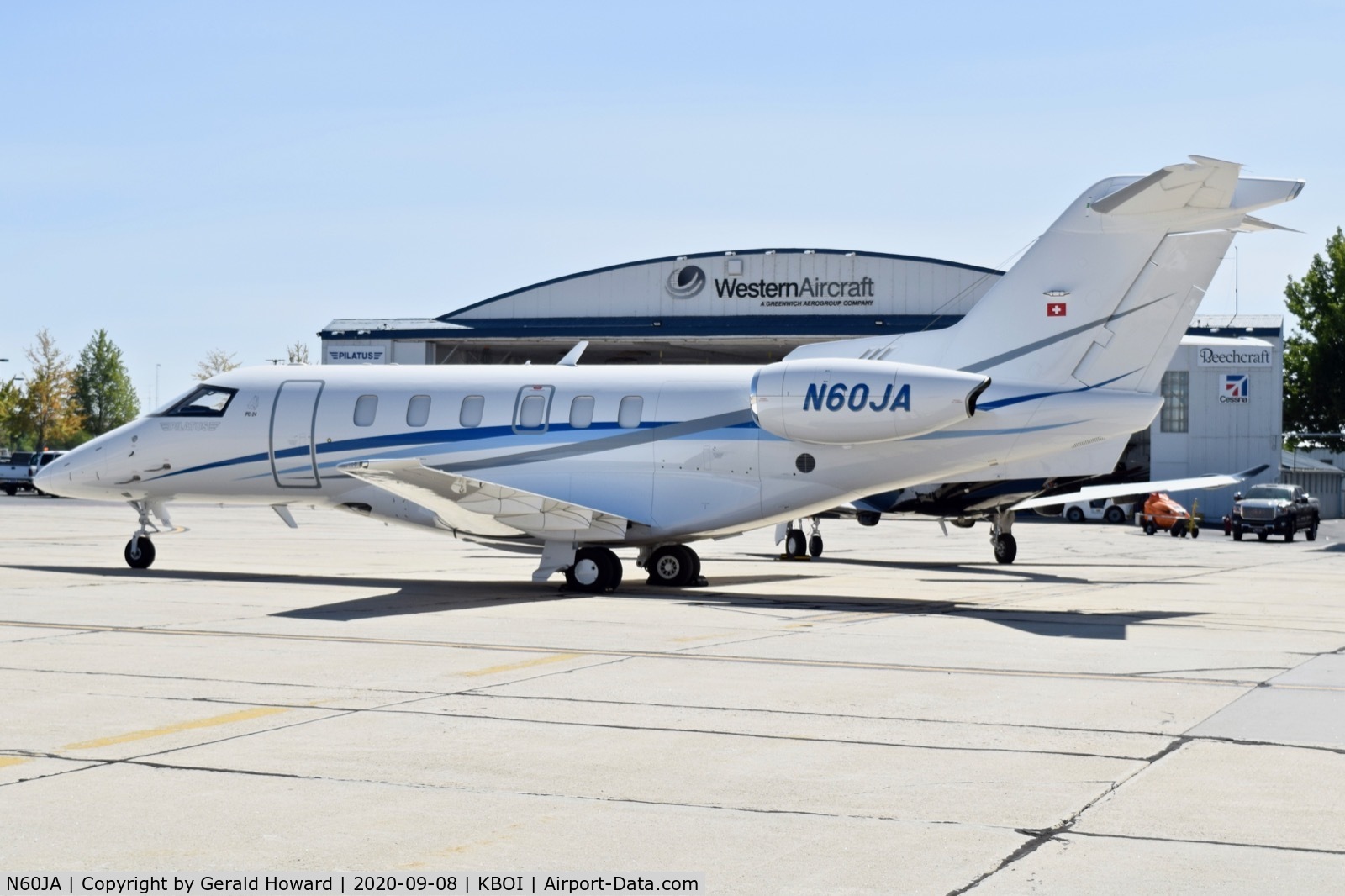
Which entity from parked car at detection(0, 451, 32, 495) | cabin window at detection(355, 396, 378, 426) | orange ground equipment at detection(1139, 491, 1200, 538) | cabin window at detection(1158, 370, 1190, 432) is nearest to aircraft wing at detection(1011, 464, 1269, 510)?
cabin window at detection(355, 396, 378, 426)

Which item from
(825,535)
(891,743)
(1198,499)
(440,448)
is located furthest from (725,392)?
(1198,499)

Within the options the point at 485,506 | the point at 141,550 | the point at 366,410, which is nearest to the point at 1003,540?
the point at 485,506

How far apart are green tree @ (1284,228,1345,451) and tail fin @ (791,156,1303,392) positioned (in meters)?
54.4

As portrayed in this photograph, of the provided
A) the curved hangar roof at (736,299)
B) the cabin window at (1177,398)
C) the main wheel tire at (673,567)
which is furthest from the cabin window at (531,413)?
the cabin window at (1177,398)

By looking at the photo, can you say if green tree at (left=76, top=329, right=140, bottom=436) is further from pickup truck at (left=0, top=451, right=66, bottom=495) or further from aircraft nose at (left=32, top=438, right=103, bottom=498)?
aircraft nose at (left=32, top=438, right=103, bottom=498)

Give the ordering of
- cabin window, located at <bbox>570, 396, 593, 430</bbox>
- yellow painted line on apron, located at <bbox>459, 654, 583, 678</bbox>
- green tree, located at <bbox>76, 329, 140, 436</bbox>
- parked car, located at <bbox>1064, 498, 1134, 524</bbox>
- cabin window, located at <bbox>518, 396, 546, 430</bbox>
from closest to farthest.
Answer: yellow painted line on apron, located at <bbox>459, 654, 583, 678</bbox>
cabin window, located at <bbox>570, 396, 593, 430</bbox>
cabin window, located at <bbox>518, 396, 546, 430</bbox>
parked car, located at <bbox>1064, 498, 1134, 524</bbox>
green tree, located at <bbox>76, 329, 140, 436</bbox>

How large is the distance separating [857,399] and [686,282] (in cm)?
3373

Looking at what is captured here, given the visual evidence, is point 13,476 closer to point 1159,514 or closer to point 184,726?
point 1159,514

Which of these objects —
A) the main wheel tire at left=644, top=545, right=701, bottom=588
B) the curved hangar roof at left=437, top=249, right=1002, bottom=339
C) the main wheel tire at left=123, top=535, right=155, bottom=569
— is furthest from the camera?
the curved hangar roof at left=437, top=249, right=1002, bottom=339

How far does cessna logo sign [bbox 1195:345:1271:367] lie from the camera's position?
55.4m

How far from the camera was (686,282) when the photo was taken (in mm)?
50812

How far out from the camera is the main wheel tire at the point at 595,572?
1872cm

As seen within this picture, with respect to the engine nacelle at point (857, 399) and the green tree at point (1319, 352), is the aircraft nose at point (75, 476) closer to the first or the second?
the engine nacelle at point (857, 399)

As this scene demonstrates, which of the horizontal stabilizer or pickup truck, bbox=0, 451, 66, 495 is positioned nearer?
the horizontal stabilizer
